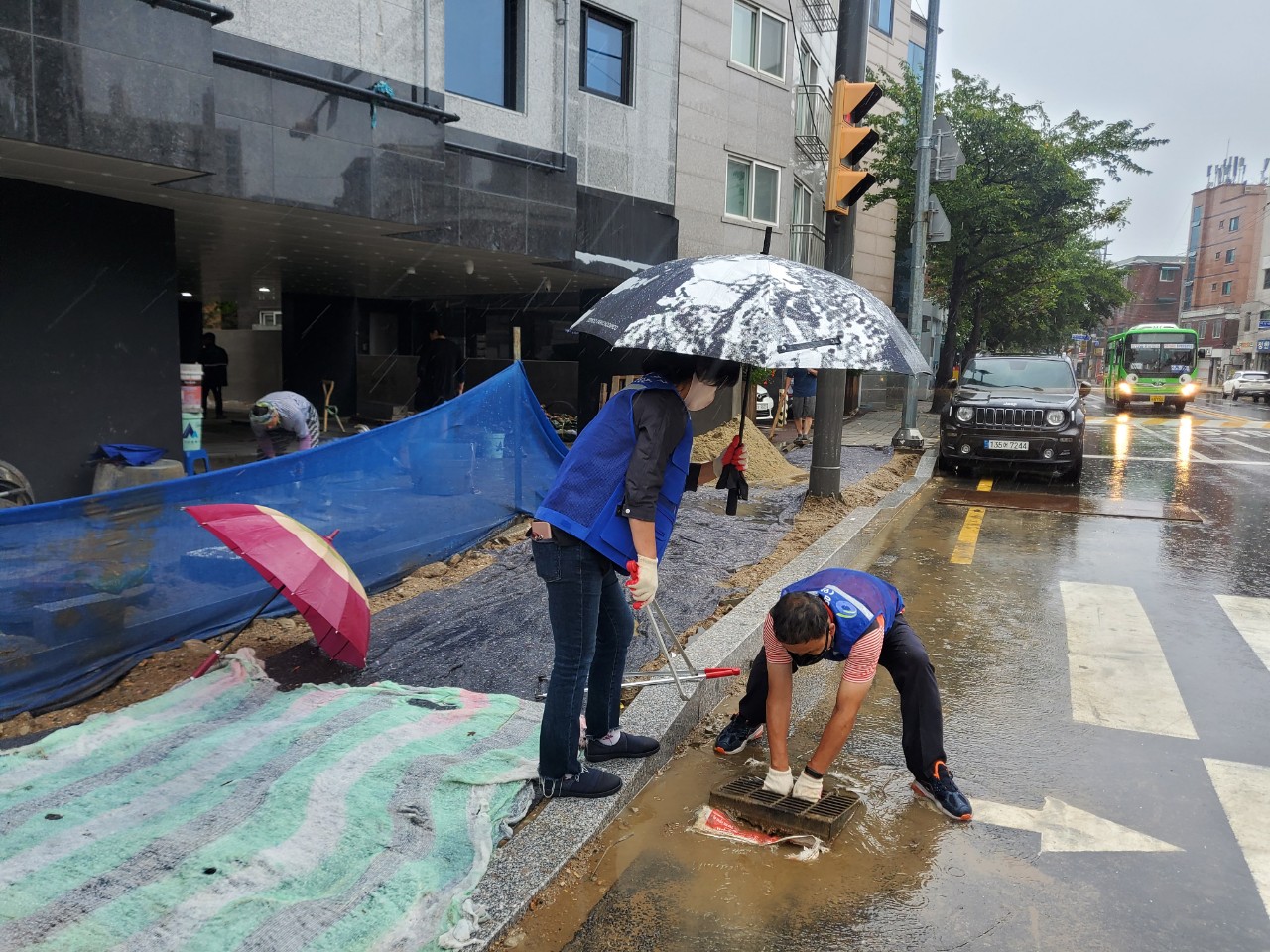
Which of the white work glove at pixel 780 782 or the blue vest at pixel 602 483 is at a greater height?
the blue vest at pixel 602 483

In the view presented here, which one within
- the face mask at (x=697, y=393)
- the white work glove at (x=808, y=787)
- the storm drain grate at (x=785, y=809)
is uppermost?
the face mask at (x=697, y=393)

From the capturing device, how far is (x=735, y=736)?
404cm

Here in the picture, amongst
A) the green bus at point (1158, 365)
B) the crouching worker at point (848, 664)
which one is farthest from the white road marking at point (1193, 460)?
the green bus at point (1158, 365)

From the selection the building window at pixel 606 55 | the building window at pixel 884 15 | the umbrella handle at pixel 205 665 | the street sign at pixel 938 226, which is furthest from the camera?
the building window at pixel 884 15

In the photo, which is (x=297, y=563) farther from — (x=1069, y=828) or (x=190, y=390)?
(x=190, y=390)

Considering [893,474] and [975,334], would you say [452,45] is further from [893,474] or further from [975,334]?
[975,334]

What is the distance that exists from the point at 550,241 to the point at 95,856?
1096 cm

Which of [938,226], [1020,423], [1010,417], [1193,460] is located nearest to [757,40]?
[938,226]

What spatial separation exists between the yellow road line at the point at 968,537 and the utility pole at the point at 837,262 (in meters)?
1.46

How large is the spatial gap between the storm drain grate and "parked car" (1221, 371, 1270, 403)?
163 ft

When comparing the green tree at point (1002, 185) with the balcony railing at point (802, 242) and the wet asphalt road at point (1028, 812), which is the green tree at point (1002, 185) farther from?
the wet asphalt road at point (1028, 812)

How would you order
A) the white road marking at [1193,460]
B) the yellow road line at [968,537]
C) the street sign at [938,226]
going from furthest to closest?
the white road marking at [1193,460] → the street sign at [938,226] → the yellow road line at [968,537]

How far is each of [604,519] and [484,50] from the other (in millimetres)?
11484

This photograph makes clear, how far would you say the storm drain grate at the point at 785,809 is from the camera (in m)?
3.30
